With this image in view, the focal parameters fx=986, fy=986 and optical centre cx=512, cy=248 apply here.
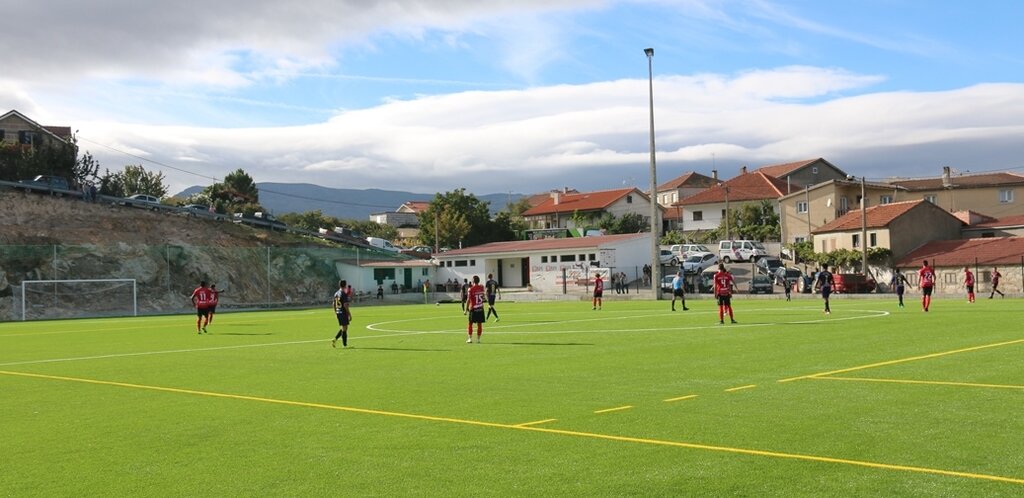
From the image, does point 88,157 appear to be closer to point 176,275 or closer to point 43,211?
point 43,211

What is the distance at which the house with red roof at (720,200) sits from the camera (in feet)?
343

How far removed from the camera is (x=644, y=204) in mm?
123500

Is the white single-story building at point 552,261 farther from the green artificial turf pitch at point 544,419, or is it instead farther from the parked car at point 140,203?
the green artificial turf pitch at point 544,419

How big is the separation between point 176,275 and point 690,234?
54.3 m

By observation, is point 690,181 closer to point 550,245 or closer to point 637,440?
point 550,245

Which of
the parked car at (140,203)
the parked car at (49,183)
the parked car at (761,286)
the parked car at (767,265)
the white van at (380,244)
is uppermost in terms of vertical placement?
the parked car at (49,183)

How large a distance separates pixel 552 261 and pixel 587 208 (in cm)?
3916

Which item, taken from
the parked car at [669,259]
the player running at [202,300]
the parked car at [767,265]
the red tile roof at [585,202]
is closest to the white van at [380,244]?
the red tile roof at [585,202]

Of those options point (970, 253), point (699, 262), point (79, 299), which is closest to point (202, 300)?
point (79, 299)

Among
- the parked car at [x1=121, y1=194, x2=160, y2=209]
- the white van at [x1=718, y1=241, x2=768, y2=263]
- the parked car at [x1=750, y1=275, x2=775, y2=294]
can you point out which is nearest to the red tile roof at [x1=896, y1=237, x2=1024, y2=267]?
the parked car at [x1=750, y1=275, x2=775, y2=294]

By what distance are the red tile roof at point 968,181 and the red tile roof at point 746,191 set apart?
43.4 ft

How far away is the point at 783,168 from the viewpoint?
119 m

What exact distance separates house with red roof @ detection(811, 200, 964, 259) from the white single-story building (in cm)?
1537

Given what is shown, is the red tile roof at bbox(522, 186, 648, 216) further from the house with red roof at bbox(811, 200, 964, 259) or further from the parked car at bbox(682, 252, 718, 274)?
the house with red roof at bbox(811, 200, 964, 259)
